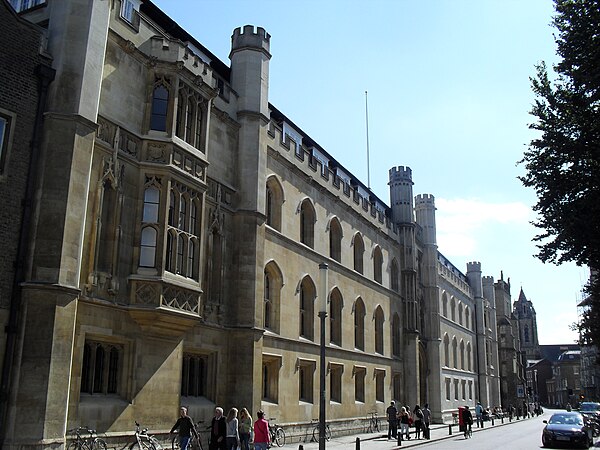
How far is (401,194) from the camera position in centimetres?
4388

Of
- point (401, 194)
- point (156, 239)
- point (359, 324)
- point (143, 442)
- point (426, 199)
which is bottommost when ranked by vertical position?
point (143, 442)

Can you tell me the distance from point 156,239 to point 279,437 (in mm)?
10417

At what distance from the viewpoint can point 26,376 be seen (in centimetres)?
1323

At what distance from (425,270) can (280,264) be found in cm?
2502

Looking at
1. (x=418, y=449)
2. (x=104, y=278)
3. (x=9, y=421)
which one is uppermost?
(x=104, y=278)

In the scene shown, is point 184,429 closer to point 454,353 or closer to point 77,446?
point 77,446

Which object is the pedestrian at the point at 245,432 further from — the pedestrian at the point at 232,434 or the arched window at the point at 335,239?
the arched window at the point at 335,239

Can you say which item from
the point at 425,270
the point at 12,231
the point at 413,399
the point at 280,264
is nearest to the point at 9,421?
the point at 12,231

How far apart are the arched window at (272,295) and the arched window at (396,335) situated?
654 inches

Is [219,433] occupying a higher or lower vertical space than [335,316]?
lower

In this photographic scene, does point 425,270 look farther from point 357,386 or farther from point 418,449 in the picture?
point 418,449

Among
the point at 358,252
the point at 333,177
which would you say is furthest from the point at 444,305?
the point at 333,177

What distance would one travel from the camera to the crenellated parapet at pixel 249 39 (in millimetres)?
23984

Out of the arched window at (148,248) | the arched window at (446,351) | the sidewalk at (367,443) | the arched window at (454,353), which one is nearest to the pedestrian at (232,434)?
the arched window at (148,248)
